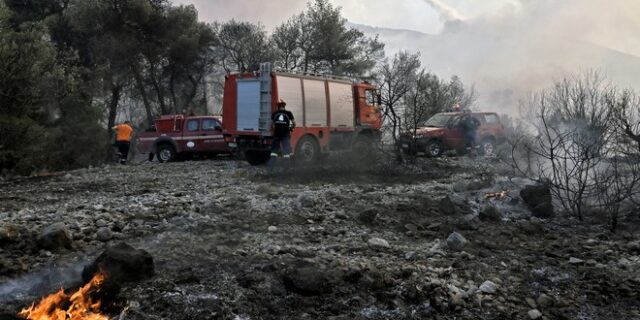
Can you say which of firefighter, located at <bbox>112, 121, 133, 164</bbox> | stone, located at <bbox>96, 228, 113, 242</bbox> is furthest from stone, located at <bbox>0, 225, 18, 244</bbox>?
firefighter, located at <bbox>112, 121, 133, 164</bbox>

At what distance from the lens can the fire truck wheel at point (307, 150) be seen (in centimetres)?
1349

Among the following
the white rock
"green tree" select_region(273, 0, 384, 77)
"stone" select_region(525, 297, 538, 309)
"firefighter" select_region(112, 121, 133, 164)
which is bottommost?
"stone" select_region(525, 297, 538, 309)

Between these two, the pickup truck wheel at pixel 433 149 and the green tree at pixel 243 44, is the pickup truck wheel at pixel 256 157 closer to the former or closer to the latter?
the pickup truck wheel at pixel 433 149

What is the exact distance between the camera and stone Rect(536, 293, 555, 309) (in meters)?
4.51

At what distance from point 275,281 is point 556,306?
241cm

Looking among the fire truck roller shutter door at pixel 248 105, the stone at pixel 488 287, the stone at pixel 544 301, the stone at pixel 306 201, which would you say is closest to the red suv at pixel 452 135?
the fire truck roller shutter door at pixel 248 105

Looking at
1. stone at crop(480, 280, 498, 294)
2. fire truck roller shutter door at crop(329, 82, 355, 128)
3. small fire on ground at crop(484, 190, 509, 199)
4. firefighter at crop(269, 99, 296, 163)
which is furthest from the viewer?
fire truck roller shutter door at crop(329, 82, 355, 128)

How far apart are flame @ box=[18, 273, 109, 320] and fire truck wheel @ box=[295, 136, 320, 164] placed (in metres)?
9.51

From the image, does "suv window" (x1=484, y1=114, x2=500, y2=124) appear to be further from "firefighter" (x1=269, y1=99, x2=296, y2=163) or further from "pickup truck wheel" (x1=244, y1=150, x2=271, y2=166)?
"firefighter" (x1=269, y1=99, x2=296, y2=163)

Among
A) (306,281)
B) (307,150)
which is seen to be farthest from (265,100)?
(306,281)

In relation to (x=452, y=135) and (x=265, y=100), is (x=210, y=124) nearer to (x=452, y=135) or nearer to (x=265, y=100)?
(x=265, y=100)

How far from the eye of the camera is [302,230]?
6.30m

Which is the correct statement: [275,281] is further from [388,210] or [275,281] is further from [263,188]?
[263,188]

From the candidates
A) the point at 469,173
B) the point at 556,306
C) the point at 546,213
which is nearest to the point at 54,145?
the point at 469,173
